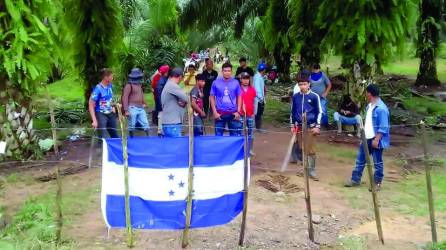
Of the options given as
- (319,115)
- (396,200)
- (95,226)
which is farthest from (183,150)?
(396,200)

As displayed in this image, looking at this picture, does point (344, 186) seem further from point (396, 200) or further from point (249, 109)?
point (249, 109)

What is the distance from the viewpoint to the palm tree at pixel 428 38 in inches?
682

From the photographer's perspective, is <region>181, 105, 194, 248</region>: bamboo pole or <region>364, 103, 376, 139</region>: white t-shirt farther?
<region>364, 103, 376, 139</region>: white t-shirt

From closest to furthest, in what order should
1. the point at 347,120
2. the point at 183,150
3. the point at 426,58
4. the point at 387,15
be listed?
1. the point at 183,150
2. the point at 387,15
3. the point at 347,120
4. the point at 426,58

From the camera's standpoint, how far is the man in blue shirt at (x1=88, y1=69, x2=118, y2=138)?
8516 mm

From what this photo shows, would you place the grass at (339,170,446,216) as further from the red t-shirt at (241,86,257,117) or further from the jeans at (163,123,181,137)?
the jeans at (163,123,181,137)

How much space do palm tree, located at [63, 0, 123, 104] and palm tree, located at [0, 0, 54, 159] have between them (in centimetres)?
300

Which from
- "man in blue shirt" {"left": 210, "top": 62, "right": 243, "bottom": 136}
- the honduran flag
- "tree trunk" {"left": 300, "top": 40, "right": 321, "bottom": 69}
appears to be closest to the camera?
the honduran flag

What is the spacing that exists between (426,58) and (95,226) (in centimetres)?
Answer: 1536

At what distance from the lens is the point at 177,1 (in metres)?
18.5

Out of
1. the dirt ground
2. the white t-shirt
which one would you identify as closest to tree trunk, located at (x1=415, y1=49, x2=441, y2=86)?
the dirt ground

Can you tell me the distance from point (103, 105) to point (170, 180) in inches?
145

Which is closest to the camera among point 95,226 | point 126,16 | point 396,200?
→ point 95,226

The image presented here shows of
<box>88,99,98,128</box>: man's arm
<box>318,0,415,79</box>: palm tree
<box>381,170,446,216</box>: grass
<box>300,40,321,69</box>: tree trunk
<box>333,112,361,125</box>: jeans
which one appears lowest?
<box>381,170,446,216</box>: grass
